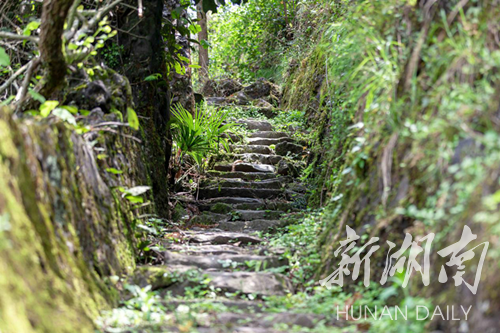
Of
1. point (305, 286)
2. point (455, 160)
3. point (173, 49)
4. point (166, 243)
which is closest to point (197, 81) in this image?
point (173, 49)

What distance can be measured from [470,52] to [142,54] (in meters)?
3.32

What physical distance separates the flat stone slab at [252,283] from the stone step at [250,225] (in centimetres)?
161

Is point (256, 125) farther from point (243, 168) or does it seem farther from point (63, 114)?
point (63, 114)

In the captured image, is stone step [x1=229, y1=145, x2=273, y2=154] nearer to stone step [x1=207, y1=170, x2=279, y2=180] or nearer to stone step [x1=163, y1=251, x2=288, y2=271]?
stone step [x1=207, y1=170, x2=279, y2=180]

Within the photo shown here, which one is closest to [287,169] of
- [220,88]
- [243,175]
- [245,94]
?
[243,175]

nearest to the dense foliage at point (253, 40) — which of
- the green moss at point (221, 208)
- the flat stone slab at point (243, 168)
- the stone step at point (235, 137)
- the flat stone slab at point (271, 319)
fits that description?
the stone step at point (235, 137)

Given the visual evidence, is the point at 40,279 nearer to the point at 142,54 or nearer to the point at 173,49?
the point at 142,54

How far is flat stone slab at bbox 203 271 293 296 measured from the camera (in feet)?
9.07

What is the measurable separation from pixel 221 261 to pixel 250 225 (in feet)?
5.34

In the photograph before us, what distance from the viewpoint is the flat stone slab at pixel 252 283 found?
2.77m

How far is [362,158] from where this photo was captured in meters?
2.71

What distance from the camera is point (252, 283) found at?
9.23 feet

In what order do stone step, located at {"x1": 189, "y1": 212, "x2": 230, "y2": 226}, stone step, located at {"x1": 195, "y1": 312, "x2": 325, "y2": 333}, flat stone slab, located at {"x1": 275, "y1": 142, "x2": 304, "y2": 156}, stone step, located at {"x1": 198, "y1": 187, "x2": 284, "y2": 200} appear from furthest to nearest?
flat stone slab, located at {"x1": 275, "y1": 142, "x2": 304, "y2": 156} < stone step, located at {"x1": 198, "y1": 187, "x2": 284, "y2": 200} < stone step, located at {"x1": 189, "y1": 212, "x2": 230, "y2": 226} < stone step, located at {"x1": 195, "y1": 312, "x2": 325, "y2": 333}

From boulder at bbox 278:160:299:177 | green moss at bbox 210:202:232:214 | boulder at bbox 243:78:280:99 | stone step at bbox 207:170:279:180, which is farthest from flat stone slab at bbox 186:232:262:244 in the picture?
boulder at bbox 243:78:280:99
